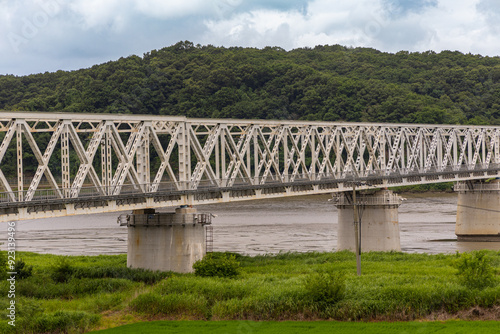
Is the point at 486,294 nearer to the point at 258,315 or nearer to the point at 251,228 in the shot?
the point at 258,315

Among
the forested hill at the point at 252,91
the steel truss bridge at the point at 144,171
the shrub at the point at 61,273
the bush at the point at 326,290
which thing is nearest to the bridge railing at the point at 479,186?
the steel truss bridge at the point at 144,171

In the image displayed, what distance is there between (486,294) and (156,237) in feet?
67.2

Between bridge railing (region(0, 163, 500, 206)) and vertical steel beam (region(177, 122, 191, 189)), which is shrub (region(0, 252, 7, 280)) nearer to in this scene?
bridge railing (region(0, 163, 500, 206))

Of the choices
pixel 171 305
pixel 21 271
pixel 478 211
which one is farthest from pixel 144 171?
pixel 478 211

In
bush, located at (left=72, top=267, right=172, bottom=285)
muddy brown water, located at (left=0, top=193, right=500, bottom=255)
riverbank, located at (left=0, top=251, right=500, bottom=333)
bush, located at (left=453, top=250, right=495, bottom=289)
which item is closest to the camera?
riverbank, located at (left=0, top=251, right=500, bottom=333)

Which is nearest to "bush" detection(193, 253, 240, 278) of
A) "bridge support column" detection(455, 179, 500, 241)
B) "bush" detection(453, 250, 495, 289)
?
"bush" detection(453, 250, 495, 289)

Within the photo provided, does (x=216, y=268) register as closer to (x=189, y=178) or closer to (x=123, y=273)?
(x=123, y=273)

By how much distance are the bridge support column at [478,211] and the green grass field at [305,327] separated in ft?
157

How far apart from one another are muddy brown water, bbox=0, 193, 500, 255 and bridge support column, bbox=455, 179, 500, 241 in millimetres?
1720

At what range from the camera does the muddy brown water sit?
70.9 metres

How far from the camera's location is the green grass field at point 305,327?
33188mm

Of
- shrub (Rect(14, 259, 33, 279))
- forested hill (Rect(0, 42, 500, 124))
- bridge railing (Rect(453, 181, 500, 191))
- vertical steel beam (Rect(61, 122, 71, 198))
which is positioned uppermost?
forested hill (Rect(0, 42, 500, 124))

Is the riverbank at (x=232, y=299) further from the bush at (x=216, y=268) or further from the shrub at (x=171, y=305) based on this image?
the bush at (x=216, y=268)

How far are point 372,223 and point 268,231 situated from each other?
19.4 metres
